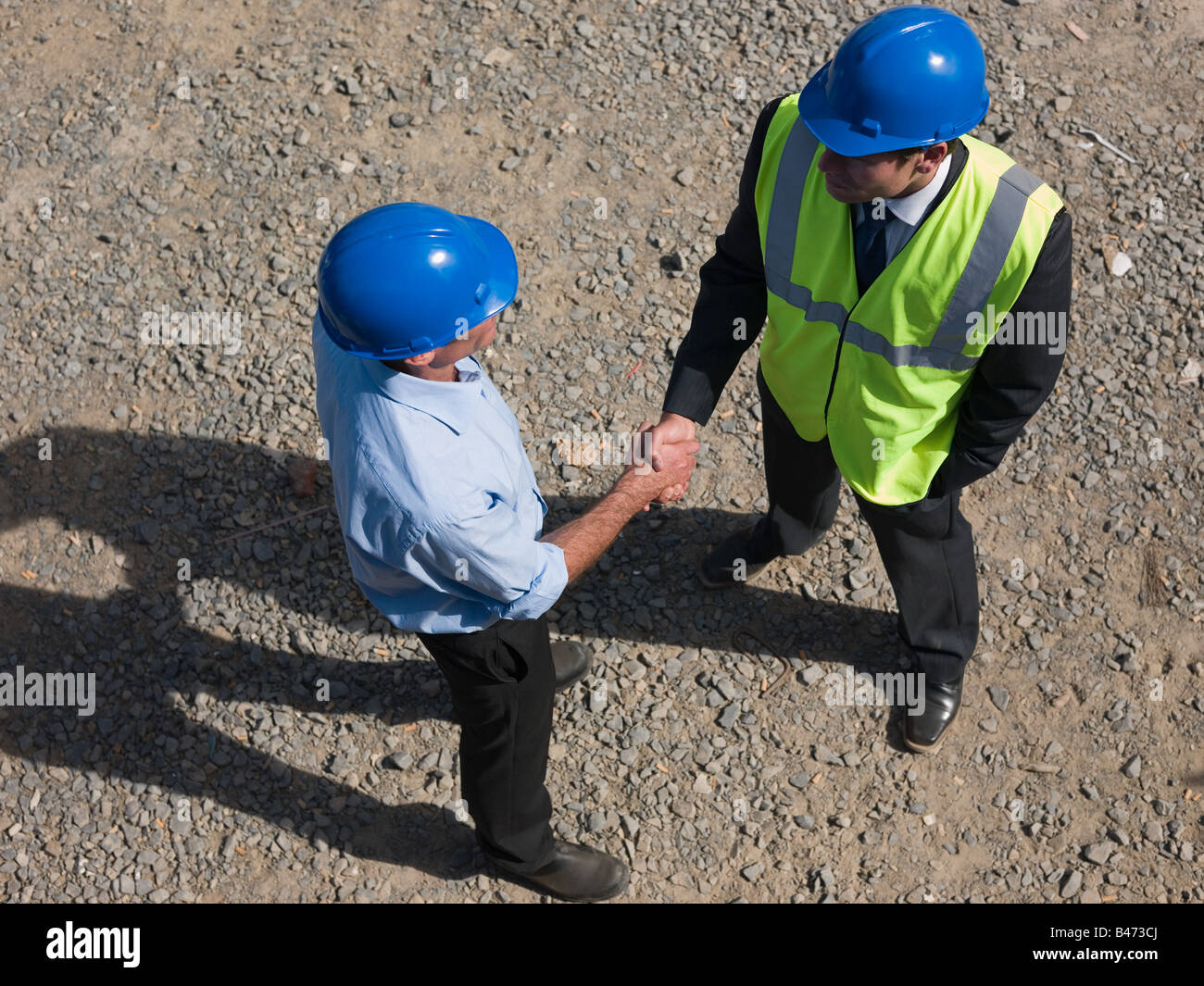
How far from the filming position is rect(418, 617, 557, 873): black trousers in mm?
3238

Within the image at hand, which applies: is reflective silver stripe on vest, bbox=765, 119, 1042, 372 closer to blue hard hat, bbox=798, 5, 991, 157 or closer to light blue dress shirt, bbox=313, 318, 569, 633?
blue hard hat, bbox=798, 5, 991, 157

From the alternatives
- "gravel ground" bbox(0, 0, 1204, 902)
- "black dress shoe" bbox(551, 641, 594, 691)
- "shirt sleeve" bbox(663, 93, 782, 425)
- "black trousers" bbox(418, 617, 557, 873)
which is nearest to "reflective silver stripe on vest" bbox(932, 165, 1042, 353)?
"shirt sleeve" bbox(663, 93, 782, 425)

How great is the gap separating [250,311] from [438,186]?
4.25 feet

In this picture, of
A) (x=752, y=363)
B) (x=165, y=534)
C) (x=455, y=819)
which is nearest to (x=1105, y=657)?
(x=752, y=363)

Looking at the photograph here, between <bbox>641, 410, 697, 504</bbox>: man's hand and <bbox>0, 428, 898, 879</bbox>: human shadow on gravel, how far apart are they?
1.29 meters

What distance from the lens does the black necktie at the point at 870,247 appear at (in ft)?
10.3

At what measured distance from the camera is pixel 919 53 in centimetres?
281

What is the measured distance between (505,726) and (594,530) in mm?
704

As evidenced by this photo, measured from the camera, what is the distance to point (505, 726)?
3410 mm

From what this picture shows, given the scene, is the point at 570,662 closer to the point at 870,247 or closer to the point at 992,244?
the point at 870,247

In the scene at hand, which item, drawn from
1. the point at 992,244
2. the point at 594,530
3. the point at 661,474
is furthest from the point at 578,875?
the point at 992,244

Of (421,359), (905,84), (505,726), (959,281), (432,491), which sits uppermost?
(905,84)

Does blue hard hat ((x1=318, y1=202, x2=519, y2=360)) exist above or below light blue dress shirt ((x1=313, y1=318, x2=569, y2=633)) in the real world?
above

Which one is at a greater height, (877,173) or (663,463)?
(877,173)
